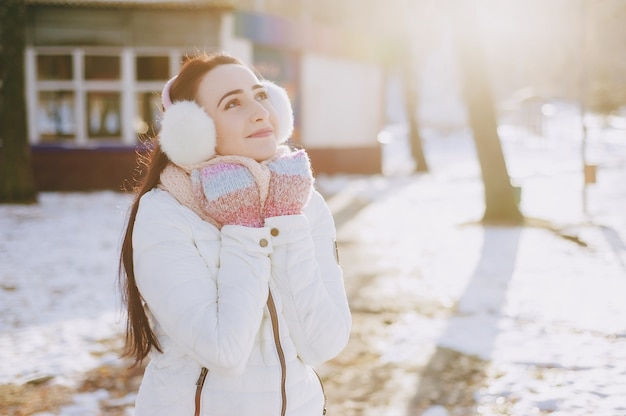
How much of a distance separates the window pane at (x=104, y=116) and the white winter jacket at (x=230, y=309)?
52.5 feet

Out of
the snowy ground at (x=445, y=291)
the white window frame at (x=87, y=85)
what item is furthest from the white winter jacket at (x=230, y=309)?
the white window frame at (x=87, y=85)

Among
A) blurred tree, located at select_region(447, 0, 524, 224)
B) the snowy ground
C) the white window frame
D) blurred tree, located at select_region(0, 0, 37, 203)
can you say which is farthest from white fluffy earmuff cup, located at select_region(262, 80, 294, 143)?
the white window frame

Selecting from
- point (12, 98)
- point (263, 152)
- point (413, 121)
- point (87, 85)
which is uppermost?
point (87, 85)

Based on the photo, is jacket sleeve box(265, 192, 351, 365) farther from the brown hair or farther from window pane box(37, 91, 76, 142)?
window pane box(37, 91, 76, 142)

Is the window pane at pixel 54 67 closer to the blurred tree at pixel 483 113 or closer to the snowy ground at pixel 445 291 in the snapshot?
the snowy ground at pixel 445 291

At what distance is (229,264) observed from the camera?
205 centimetres

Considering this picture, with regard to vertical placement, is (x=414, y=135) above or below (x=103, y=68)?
Result: below

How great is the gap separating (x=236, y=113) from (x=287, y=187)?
287 mm

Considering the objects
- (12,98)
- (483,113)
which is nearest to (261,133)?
(483,113)

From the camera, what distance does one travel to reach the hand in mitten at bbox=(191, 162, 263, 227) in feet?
6.75

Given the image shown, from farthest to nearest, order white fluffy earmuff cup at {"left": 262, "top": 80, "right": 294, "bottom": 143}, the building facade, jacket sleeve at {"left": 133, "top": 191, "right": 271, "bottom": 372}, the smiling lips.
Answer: the building facade
white fluffy earmuff cup at {"left": 262, "top": 80, "right": 294, "bottom": 143}
the smiling lips
jacket sleeve at {"left": 133, "top": 191, "right": 271, "bottom": 372}

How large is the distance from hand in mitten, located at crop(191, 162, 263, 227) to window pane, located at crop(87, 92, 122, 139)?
52.7 ft

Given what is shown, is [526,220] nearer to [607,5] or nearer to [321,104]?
[607,5]

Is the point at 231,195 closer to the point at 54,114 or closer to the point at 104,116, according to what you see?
the point at 104,116
